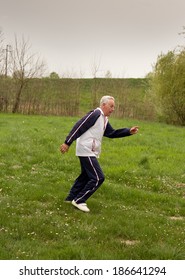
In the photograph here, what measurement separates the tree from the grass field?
19.5m

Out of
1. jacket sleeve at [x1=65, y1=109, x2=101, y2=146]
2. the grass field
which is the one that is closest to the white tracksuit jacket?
jacket sleeve at [x1=65, y1=109, x2=101, y2=146]

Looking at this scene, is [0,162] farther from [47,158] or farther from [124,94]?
[124,94]

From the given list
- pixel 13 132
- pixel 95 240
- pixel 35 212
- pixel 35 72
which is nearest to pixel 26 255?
pixel 95 240

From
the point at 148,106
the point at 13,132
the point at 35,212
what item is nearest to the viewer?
the point at 35,212

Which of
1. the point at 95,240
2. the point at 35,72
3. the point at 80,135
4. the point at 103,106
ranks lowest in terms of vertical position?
the point at 95,240

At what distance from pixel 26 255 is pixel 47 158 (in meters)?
7.75

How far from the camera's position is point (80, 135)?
780 centimetres

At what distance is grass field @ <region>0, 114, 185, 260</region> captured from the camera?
19.4ft

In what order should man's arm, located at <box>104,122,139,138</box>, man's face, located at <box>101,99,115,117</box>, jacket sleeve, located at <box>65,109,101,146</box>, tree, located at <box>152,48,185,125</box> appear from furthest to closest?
tree, located at <box>152,48,185,125</box>, man's arm, located at <box>104,122,139,138</box>, man's face, located at <box>101,99,115,117</box>, jacket sleeve, located at <box>65,109,101,146</box>

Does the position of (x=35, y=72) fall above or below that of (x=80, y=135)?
above

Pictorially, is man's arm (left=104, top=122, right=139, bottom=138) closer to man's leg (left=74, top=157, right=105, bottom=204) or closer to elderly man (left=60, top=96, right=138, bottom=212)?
elderly man (left=60, top=96, right=138, bottom=212)

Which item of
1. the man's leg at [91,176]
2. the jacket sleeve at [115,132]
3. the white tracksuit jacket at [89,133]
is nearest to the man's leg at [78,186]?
the man's leg at [91,176]

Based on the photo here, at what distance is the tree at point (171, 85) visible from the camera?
33.6 metres

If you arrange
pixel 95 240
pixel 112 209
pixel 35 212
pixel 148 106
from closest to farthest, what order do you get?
pixel 95 240 < pixel 35 212 < pixel 112 209 < pixel 148 106
